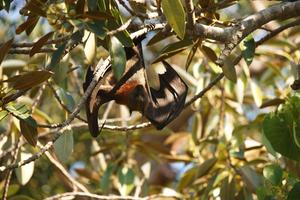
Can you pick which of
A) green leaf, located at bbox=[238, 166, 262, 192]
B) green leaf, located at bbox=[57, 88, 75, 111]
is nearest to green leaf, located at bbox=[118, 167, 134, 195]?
Answer: green leaf, located at bbox=[238, 166, 262, 192]

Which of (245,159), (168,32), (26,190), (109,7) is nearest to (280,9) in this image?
(168,32)

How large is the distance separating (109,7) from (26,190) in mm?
1462

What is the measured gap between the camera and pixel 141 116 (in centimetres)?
254

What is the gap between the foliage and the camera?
137 cm

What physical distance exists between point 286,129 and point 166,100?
27cm

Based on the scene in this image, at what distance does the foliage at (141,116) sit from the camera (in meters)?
1.37

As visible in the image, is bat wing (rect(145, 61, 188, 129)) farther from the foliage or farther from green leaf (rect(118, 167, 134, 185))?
green leaf (rect(118, 167, 134, 185))

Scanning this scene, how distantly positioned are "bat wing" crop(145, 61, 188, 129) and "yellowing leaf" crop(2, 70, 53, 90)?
225 millimetres

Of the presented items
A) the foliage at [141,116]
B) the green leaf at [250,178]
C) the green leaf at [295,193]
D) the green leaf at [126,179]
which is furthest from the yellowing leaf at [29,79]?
the green leaf at [126,179]

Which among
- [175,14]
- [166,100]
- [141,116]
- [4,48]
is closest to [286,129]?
[166,100]

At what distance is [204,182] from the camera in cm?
253

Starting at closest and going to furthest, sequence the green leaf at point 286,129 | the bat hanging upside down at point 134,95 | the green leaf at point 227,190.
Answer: the bat hanging upside down at point 134,95 → the green leaf at point 286,129 → the green leaf at point 227,190

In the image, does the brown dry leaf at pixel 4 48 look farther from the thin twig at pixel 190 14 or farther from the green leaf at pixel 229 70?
the green leaf at pixel 229 70

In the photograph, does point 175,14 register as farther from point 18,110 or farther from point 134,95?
point 18,110
